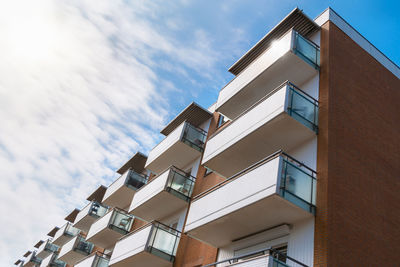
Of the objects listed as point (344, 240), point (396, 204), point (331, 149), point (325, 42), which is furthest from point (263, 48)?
point (344, 240)

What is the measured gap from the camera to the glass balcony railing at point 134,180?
24.6 m

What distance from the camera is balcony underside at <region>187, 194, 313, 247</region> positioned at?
10445 mm

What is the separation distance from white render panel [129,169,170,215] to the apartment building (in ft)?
0.27

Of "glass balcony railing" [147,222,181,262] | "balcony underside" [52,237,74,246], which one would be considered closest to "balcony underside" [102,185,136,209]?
"glass balcony railing" [147,222,181,262]

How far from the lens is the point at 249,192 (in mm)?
10969

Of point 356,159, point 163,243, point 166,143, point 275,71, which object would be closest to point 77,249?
point 166,143

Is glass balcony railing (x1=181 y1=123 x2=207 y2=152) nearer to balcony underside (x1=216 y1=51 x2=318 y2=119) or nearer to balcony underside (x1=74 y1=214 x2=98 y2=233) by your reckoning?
balcony underside (x1=216 y1=51 x2=318 y2=119)

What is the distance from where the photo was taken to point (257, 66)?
15.2 m

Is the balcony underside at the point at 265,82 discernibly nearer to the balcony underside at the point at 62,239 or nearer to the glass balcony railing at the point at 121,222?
the glass balcony railing at the point at 121,222

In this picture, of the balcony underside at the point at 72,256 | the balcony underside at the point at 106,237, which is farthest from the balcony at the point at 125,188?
the balcony underside at the point at 72,256

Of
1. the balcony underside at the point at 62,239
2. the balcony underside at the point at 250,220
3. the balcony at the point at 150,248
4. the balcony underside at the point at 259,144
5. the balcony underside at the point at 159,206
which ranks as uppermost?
the balcony underside at the point at 62,239

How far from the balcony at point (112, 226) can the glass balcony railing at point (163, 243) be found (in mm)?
6358

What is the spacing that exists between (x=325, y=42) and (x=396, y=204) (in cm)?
571

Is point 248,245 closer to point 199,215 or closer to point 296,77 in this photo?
point 199,215
